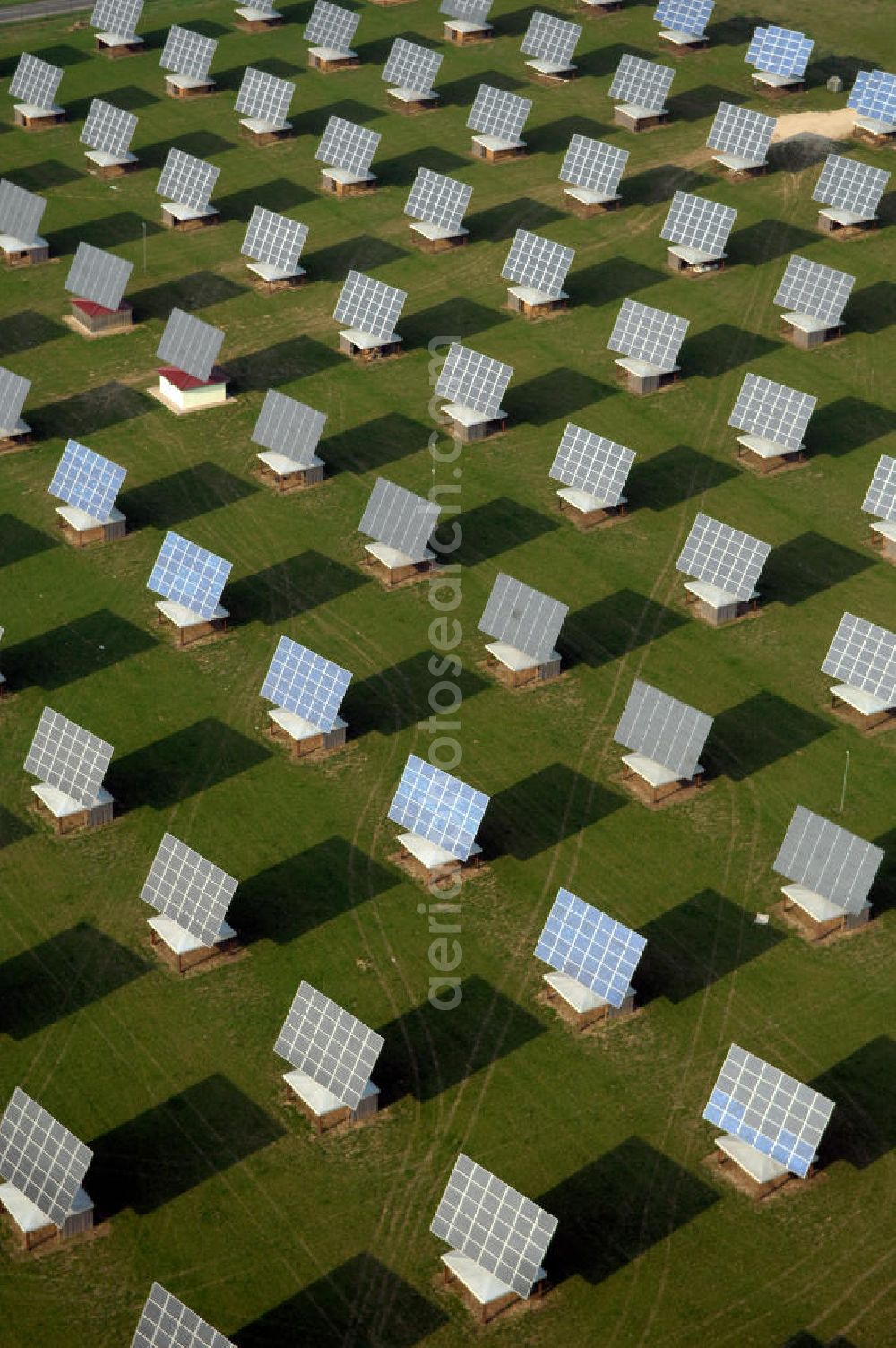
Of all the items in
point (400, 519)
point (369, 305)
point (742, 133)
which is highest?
point (742, 133)

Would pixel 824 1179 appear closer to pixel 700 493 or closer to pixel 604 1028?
pixel 604 1028

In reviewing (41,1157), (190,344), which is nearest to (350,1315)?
(41,1157)

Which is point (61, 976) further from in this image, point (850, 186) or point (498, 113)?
point (498, 113)

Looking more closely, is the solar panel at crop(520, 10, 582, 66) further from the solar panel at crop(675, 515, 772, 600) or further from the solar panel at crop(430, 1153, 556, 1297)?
the solar panel at crop(430, 1153, 556, 1297)

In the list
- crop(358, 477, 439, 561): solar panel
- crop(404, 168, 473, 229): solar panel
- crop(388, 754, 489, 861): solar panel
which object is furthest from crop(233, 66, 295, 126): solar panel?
crop(388, 754, 489, 861): solar panel

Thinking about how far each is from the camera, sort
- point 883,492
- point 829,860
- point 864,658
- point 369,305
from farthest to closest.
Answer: point 369,305
point 883,492
point 864,658
point 829,860

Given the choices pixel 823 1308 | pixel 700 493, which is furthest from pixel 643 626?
pixel 823 1308
